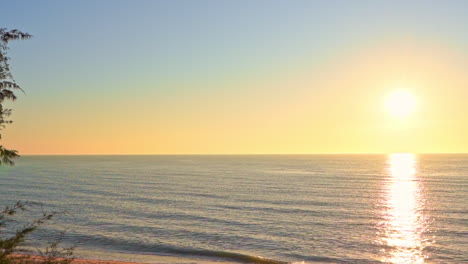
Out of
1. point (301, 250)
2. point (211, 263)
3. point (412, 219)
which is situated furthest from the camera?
point (412, 219)

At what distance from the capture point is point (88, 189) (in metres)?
72.6

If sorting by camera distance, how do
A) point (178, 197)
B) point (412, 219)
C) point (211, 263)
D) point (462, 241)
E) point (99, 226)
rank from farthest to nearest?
point (178, 197) < point (412, 219) < point (99, 226) < point (462, 241) < point (211, 263)

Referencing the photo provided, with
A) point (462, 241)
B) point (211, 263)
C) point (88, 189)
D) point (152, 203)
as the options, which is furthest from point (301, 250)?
point (88, 189)

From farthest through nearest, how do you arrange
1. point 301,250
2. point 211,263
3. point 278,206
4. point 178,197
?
point 178,197 < point 278,206 < point 301,250 < point 211,263

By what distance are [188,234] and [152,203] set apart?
2014 cm

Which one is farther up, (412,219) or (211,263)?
(412,219)

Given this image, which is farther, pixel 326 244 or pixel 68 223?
pixel 68 223

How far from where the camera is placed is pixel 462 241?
3356 cm

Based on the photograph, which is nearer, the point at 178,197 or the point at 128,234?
the point at 128,234

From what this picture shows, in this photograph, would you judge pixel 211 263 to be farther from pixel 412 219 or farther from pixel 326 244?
pixel 412 219

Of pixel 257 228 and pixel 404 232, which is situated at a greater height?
pixel 404 232

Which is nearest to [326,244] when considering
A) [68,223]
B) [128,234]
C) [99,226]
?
[128,234]

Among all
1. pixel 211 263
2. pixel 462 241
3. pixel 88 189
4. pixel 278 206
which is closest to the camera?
pixel 211 263

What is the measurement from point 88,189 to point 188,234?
4363 centimetres
